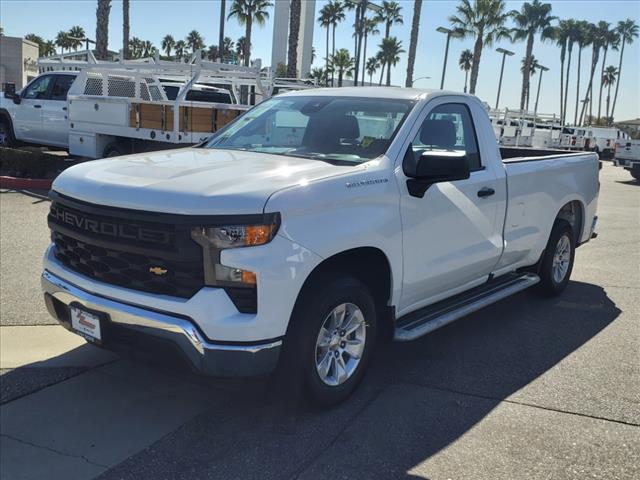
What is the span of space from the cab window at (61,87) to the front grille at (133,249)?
1097 cm

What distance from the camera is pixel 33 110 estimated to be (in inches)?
547

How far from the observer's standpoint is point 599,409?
3977 mm

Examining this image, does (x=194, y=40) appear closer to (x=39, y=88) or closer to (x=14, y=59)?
(x=14, y=59)

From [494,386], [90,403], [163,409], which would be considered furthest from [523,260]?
[90,403]

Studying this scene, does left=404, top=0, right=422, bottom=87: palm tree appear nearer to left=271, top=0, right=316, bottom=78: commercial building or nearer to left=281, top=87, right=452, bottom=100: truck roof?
left=281, top=87, right=452, bottom=100: truck roof

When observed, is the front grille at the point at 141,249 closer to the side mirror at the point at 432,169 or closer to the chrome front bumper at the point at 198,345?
the chrome front bumper at the point at 198,345

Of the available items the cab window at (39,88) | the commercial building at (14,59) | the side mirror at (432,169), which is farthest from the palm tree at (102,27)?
the commercial building at (14,59)

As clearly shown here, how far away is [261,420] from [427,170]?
1817 millimetres

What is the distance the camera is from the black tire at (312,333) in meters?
3.39

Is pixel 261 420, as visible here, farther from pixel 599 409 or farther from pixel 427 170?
pixel 599 409

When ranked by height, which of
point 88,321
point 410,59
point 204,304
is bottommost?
point 88,321

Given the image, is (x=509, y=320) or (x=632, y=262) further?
(x=632, y=262)

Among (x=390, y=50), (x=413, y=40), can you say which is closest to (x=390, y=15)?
(x=390, y=50)

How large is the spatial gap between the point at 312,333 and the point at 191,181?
3.43 ft
